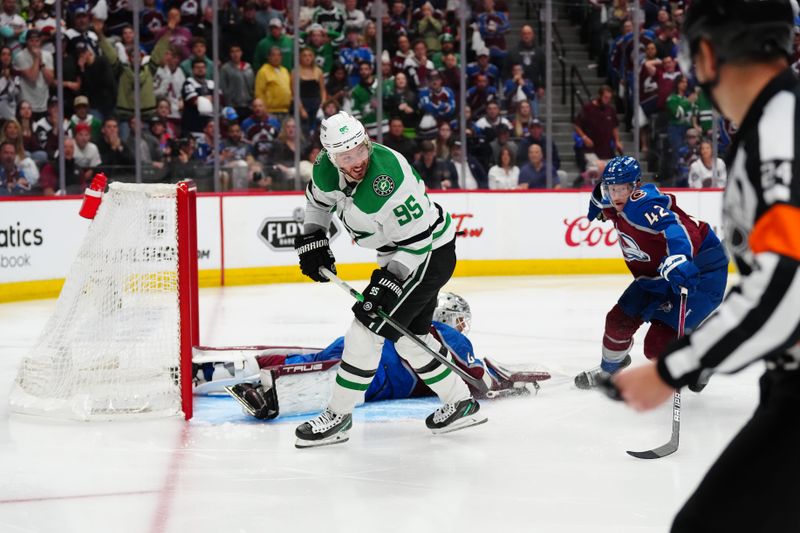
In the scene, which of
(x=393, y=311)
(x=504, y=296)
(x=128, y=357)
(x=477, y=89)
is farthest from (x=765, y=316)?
(x=477, y=89)

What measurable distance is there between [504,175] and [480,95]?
33.4 inches

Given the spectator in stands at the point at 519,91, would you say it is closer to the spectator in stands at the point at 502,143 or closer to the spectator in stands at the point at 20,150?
the spectator in stands at the point at 502,143

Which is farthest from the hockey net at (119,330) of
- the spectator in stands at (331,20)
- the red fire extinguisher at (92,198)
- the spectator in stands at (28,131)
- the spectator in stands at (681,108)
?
the spectator in stands at (681,108)

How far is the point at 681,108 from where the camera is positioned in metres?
Result: 9.99

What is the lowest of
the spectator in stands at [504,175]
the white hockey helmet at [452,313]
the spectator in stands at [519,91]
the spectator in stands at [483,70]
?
the white hockey helmet at [452,313]

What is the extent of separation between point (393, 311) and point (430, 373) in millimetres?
353

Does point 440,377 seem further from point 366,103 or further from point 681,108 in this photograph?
point 681,108

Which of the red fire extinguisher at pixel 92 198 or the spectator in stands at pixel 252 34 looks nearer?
the red fire extinguisher at pixel 92 198

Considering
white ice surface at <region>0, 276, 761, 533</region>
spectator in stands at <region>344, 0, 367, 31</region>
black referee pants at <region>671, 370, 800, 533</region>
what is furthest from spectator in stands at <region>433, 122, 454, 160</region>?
black referee pants at <region>671, 370, 800, 533</region>

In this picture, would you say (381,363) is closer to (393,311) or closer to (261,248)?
(393,311)

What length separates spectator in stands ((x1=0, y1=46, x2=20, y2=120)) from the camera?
8508 mm

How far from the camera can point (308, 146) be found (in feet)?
30.9

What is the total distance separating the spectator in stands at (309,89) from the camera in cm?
945

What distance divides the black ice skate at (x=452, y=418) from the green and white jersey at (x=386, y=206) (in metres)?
0.58
